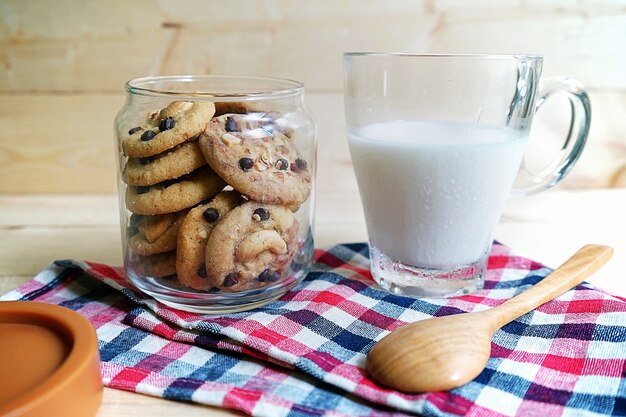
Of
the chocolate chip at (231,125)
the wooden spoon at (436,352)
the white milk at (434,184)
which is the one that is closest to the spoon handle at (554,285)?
the wooden spoon at (436,352)

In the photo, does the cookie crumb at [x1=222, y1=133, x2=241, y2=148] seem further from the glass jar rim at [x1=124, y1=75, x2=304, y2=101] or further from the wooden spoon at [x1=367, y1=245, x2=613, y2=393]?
the wooden spoon at [x1=367, y1=245, x2=613, y2=393]

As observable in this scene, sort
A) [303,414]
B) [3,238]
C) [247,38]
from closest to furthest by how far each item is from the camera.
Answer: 1. [303,414]
2. [3,238]
3. [247,38]

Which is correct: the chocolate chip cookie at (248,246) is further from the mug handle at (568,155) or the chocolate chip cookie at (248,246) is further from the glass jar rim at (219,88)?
the mug handle at (568,155)

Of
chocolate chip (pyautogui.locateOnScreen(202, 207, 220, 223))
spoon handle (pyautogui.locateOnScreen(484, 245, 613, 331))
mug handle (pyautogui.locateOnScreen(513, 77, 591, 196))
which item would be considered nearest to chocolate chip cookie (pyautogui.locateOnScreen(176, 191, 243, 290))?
chocolate chip (pyautogui.locateOnScreen(202, 207, 220, 223))


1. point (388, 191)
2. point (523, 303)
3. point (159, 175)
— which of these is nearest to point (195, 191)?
point (159, 175)

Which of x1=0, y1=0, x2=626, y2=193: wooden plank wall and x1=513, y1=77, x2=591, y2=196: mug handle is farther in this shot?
x1=0, y1=0, x2=626, y2=193: wooden plank wall

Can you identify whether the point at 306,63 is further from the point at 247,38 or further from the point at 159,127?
the point at 159,127
